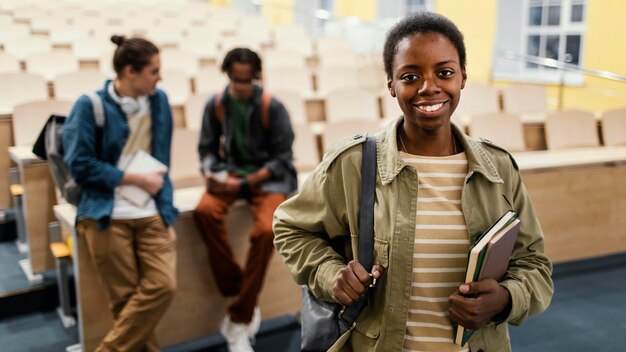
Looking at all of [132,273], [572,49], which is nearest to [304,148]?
[132,273]

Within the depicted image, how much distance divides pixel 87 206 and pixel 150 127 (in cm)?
35

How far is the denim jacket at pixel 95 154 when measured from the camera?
6.75ft

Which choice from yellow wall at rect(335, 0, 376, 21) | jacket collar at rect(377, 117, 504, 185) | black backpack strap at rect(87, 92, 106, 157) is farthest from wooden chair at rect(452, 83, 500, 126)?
yellow wall at rect(335, 0, 376, 21)

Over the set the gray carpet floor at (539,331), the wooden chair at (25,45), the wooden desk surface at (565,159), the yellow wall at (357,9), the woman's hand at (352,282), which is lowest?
the gray carpet floor at (539,331)

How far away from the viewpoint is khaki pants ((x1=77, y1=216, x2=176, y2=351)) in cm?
214

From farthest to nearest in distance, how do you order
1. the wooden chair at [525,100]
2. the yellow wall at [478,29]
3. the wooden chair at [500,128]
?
the yellow wall at [478,29]
the wooden chair at [525,100]
the wooden chair at [500,128]

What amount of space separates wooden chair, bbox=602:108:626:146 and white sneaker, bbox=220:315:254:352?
3111 mm

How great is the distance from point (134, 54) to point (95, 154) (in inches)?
14.3

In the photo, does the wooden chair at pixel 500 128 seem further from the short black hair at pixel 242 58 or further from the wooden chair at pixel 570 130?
the short black hair at pixel 242 58

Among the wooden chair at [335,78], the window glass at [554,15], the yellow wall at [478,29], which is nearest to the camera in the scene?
the wooden chair at [335,78]

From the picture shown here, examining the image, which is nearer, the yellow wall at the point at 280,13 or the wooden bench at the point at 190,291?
the wooden bench at the point at 190,291

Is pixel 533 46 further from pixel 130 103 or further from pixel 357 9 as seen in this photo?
pixel 130 103

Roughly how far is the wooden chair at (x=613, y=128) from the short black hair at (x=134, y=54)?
3405 millimetres

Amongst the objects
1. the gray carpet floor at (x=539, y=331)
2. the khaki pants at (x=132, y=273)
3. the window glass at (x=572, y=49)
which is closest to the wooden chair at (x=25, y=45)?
the gray carpet floor at (x=539, y=331)
